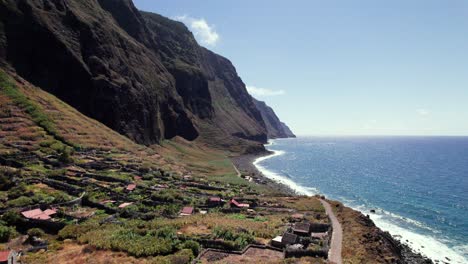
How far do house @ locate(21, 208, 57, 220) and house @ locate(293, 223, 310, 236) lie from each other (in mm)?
33165

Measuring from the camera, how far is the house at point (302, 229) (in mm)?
49072

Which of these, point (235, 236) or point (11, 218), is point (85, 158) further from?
point (235, 236)

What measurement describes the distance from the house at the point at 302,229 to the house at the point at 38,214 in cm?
3316

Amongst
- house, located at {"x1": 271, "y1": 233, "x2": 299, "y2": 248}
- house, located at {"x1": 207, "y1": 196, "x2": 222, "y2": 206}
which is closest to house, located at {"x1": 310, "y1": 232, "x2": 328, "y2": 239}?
house, located at {"x1": 271, "y1": 233, "x2": 299, "y2": 248}

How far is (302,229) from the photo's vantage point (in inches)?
1977

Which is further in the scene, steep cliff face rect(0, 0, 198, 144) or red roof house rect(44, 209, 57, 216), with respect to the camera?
steep cliff face rect(0, 0, 198, 144)

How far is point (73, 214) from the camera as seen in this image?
54000mm

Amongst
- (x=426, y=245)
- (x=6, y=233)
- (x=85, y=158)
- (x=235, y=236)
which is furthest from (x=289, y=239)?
(x=85, y=158)

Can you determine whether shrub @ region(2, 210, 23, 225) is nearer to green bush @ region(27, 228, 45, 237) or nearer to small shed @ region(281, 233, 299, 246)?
green bush @ region(27, 228, 45, 237)

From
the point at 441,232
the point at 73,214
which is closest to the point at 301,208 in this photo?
the point at 441,232

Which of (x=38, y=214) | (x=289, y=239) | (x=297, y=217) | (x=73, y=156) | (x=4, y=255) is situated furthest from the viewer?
(x=73, y=156)

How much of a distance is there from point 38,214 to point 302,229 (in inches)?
1408

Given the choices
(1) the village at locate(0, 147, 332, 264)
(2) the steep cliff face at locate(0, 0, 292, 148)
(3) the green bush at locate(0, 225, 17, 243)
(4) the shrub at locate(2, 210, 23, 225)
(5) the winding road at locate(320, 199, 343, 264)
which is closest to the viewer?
(5) the winding road at locate(320, 199, 343, 264)

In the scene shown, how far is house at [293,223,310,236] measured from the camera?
49.1m
